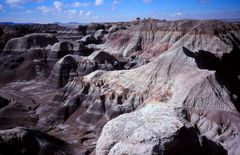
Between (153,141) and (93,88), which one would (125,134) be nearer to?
(153,141)

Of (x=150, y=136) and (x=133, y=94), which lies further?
(x=133, y=94)

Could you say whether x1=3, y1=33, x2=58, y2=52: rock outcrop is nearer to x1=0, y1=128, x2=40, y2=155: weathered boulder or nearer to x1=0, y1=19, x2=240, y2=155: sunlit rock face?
x1=0, y1=19, x2=240, y2=155: sunlit rock face

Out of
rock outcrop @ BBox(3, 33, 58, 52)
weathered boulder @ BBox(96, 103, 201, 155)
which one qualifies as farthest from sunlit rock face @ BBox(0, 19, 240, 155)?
rock outcrop @ BBox(3, 33, 58, 52)

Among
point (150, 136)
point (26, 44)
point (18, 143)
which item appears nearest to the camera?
point (150, 136)

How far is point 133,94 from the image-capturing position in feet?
132

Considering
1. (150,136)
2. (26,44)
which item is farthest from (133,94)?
(26,44)

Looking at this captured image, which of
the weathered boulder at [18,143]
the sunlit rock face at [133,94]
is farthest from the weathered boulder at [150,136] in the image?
the weathered boulder at [18,143]

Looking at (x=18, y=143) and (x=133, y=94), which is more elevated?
(x=133, y=94)

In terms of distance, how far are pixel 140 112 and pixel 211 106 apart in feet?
34.7

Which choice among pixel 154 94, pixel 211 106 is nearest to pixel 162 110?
pixel 211 106

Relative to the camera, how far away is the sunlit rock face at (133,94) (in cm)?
2386

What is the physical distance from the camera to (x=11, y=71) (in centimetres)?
7744

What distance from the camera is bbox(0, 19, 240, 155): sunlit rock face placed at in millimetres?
23859

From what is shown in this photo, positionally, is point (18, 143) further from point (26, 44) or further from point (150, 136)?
point (26, 44)
